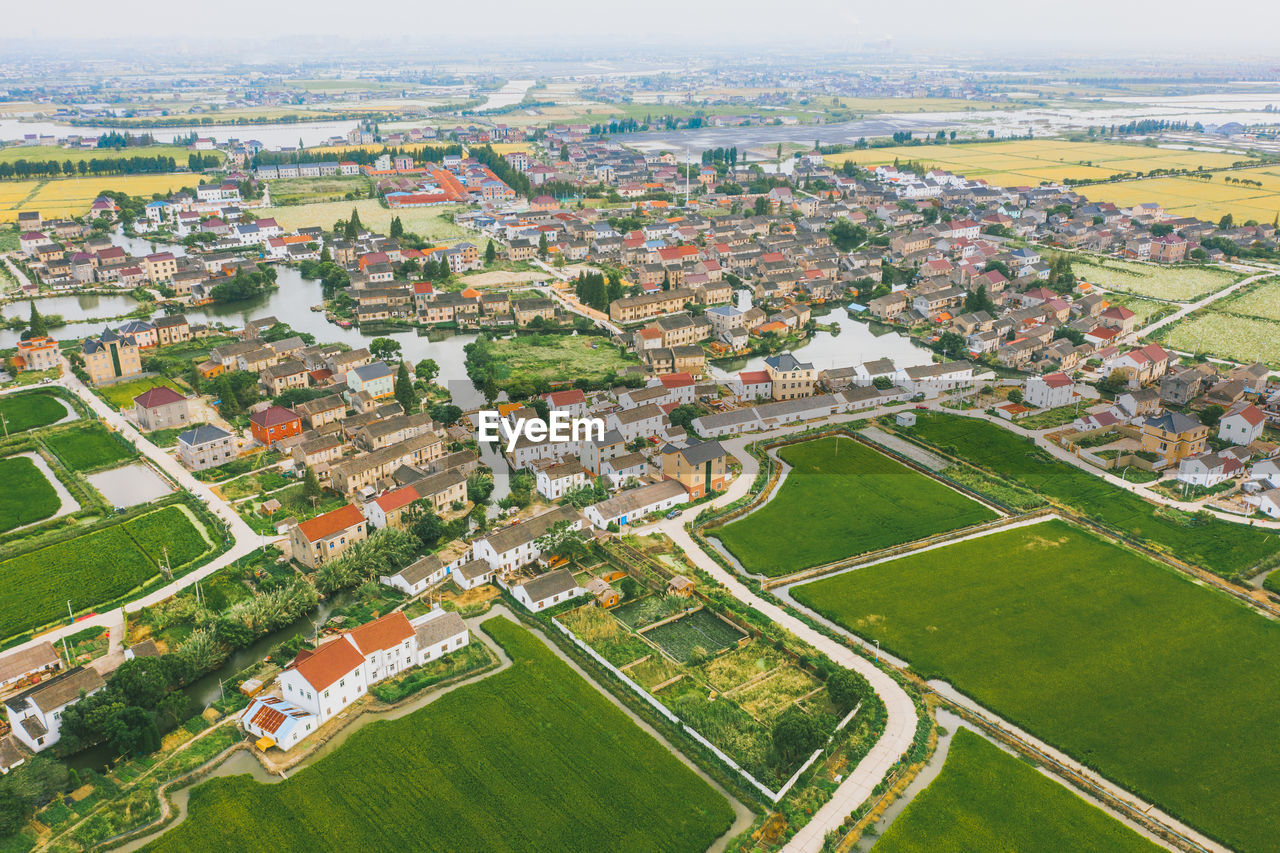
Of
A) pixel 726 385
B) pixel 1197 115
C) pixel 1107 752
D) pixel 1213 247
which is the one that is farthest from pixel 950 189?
pixel 1197 115

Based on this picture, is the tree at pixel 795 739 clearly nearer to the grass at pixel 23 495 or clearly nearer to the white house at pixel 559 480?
the white house at pixel 559 480

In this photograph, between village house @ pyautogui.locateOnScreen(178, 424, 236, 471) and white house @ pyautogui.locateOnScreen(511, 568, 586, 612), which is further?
village house @ pyautogui.locateOnScreen(178, 424, 236, 471)

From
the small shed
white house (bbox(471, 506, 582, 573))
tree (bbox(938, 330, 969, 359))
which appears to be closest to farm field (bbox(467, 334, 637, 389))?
white house (bbox(471, 506, 582, 573))

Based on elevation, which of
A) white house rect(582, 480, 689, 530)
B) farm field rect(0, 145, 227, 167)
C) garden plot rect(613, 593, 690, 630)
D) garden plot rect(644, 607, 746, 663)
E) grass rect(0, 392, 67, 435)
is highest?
farm field rect(0, 145, 227, 167)

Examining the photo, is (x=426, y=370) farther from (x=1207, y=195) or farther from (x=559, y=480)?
(x=1207, y=195)

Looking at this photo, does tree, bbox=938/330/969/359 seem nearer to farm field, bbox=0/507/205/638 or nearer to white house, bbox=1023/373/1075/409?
white house, bbox=1023/373/1075/409

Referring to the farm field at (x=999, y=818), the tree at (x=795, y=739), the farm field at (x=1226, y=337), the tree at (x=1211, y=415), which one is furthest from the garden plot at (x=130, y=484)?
the farm field at (x=1226, y=337)

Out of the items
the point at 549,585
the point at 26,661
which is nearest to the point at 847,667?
the point at 549,585
